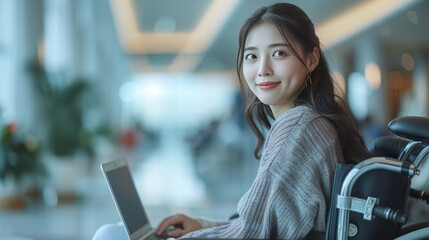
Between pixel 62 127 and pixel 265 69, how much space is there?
700 centimetres

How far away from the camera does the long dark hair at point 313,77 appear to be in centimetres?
153

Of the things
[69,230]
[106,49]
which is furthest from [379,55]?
[106,49]

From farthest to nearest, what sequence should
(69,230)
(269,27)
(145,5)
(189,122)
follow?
(189,122)
(145,5)
(69,230)
(269,27)

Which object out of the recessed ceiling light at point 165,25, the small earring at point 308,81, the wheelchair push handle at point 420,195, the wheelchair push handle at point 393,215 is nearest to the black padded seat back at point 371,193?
the wheelchair push handle at point 393,215

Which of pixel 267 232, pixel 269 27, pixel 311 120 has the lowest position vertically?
pixel 267 232

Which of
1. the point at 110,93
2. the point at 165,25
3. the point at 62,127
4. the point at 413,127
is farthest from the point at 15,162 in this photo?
the point at 110,93

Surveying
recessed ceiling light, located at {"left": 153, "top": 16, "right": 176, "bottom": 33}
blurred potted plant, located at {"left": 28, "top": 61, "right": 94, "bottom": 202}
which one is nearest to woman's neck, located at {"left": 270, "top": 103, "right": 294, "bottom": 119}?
blurred potted plant, located at {"left": 28, "top": 61, "right": 94, "bottom": 202}

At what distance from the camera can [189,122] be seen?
84.4 feet

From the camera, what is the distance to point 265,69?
155 cm

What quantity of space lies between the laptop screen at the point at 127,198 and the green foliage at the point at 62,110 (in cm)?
599

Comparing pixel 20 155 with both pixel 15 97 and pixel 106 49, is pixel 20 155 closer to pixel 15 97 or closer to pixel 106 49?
pixel 15 97

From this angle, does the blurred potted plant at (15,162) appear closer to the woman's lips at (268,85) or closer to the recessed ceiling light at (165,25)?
the woman's lips at (268,85)

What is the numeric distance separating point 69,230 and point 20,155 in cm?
172

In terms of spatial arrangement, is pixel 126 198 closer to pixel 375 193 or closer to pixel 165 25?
pixel 375 193
